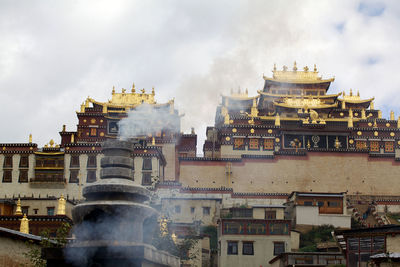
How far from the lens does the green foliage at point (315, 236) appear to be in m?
49.6

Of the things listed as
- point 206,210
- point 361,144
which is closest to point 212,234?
point 206,210

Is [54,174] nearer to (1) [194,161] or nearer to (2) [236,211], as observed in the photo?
(1) [194,161]

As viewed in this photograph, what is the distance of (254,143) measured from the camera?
7256cm

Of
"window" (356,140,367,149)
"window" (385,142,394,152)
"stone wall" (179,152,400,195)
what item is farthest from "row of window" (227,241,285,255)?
"window" (385,142,394,152)

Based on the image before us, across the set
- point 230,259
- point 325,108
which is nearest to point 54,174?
point 230,259

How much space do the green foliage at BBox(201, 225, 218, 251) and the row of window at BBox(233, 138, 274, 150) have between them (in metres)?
17.9

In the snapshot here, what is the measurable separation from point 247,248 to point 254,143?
26.8 m

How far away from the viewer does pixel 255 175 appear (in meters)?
67.8

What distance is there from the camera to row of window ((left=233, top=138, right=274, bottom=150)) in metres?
72.3

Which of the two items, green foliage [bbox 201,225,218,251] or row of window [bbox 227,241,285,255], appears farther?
green foliage [bbox 201,225,218,251]

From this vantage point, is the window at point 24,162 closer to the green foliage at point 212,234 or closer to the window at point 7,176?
the window at point 7,176

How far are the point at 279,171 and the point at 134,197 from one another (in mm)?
53521

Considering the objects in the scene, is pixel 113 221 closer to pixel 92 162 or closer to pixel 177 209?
pixel 177 209

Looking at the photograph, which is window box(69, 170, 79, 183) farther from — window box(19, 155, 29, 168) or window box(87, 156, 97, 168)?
window box(19, 155, 29, 168)
